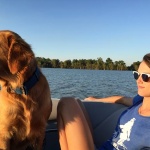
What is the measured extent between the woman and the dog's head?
550 millimetres

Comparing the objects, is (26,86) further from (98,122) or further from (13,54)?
(98,122)

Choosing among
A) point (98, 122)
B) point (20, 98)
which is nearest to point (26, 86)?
point (20, 98)

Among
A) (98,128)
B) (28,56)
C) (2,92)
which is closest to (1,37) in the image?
(28,56)

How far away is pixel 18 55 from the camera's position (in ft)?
8.10

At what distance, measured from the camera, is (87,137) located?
8.23ft

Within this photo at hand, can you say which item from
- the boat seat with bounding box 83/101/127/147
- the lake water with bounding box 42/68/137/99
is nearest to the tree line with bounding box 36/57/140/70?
the lake water with bounding box 42/68/137/99

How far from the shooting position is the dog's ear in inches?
96.0

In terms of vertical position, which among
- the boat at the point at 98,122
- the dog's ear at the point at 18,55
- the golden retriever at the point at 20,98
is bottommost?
the boat at the point at 98,122

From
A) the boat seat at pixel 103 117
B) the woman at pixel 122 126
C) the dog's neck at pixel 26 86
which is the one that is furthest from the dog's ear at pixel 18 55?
the boat seat at pixel 103 117

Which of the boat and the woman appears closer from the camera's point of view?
the woman

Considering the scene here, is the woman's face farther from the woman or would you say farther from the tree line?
the tree line

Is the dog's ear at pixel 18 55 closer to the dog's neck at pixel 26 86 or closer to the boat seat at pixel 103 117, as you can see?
the dog's neck at pixel 26 86

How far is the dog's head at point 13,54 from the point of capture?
2447mm

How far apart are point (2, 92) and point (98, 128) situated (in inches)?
56.3
